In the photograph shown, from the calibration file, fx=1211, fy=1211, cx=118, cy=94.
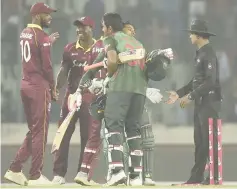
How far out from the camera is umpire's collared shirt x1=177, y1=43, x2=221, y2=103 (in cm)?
1334

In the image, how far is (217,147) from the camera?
13.5 m

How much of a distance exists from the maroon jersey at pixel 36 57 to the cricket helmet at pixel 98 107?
2.12 feet

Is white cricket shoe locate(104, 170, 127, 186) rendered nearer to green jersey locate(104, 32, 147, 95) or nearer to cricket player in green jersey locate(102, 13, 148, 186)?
cricket player in green jersey locate(102, 13, 148, 186)

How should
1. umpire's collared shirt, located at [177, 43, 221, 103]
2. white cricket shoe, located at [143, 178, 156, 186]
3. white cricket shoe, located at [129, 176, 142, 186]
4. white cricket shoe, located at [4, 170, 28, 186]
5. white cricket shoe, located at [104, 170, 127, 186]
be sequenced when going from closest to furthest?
white cricket shoe, located at [104, 170, 127, 186] → white cricket shoe, located at [129, 176, 142, 186] → white cricket shoe, located at [143, 178, 156, 186] → umpire's collared shirt, located at [177, 43, 221, 103] → white cricket shoe, located at [4, 170, 28, 186]

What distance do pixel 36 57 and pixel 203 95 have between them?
75.0 inches

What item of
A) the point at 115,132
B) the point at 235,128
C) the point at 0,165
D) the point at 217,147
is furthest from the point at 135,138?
the point at 235,128

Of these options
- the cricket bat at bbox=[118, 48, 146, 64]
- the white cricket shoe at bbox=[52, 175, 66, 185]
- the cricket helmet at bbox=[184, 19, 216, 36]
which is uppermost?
the cricket helmet at bbox=[184, 19, 216, 36]

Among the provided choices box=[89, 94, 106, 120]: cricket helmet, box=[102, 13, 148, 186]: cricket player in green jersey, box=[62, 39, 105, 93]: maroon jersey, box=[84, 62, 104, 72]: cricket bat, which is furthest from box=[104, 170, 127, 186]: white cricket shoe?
box=[62, 39, 105, 93]: maroon jersey

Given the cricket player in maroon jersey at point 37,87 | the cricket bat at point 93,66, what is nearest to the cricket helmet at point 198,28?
the cricket bat at point 93,66

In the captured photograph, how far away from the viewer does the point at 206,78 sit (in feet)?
43.9

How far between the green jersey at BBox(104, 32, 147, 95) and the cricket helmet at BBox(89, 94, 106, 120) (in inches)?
13.5

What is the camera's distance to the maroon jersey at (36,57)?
13398 millimetres

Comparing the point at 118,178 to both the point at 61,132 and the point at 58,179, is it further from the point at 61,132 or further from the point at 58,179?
the point at 58,179

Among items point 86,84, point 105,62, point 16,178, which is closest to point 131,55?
point 105,62
